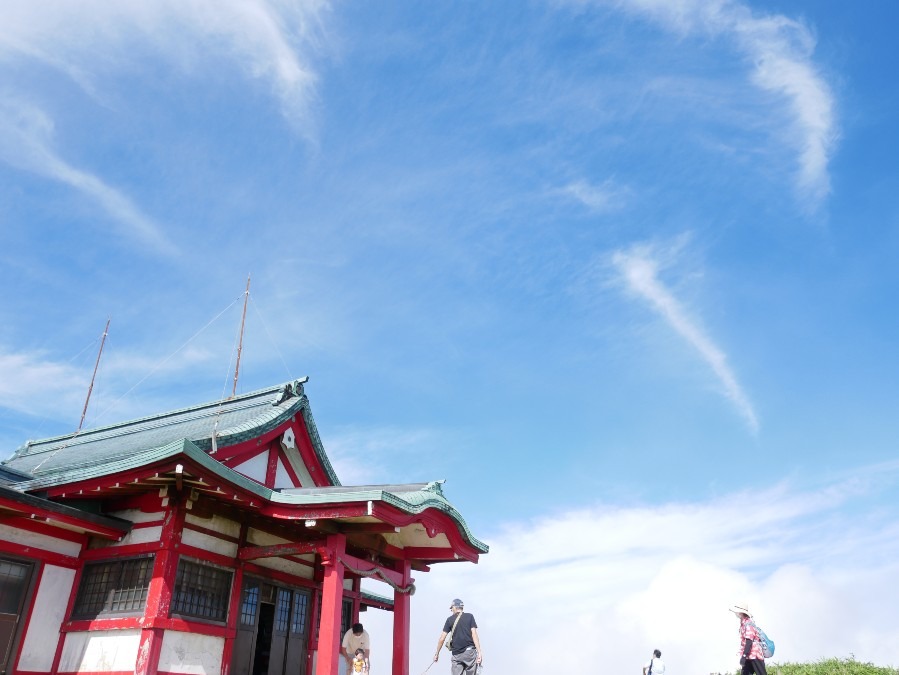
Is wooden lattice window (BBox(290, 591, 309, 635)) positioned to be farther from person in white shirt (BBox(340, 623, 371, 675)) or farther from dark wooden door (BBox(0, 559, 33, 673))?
dark wooden door (BBox(0, 559, 33, 673))

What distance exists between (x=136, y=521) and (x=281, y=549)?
2.73 m

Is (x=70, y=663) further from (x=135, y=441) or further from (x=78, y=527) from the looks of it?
(x=135, y=441)

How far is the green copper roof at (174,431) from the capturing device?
624 inches

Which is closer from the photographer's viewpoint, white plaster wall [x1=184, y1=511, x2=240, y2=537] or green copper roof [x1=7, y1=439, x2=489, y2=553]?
green copper roof [x1=7, y1=439, x2=489, y2=553]

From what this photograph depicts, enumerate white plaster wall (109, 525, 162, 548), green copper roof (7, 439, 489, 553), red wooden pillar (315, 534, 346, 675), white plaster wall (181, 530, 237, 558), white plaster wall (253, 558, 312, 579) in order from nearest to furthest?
green copper roof (7, 439, 489, 553), red wooden pillar (315, 534, 346, 675), white plaster wall (109, 525, 162, 548), white plaster wall (181, 530, 237, 558), white plaster wall (253, 558, 312, 579)

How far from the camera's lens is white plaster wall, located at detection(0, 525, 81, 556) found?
40.2ft

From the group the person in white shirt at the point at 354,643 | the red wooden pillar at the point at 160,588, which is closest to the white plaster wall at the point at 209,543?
the red wooden pillar at the point at 160,588

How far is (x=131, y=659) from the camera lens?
11.9 m

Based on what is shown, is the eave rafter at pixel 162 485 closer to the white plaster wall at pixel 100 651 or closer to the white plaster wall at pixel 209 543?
the white plaster wall at pixel 209 543

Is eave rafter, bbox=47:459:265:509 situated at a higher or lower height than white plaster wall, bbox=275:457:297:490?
lower

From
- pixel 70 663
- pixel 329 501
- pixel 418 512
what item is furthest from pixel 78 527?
pixel 418 512

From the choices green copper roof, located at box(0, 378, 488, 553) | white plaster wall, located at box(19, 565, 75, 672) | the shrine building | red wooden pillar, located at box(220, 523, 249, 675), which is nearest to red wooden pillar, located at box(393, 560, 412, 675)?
the shrine building

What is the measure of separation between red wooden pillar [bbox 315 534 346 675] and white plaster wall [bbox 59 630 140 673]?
308 centimetres

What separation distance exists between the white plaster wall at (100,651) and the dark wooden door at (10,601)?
2.99ft
